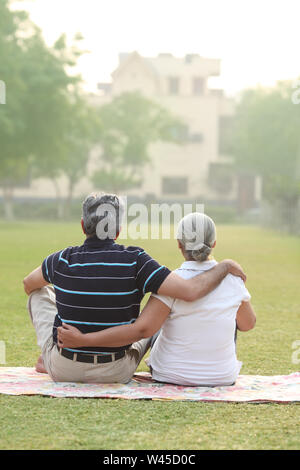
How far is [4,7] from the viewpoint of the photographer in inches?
1024

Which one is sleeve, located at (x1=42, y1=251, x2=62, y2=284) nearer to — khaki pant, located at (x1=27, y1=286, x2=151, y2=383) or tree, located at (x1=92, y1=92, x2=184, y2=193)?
khaki pant, located at (x1=27, y1=286, x2=151, y2=383)

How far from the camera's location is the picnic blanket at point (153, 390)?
3965 millimetres

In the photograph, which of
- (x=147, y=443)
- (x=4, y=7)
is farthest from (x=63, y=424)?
(x=4, y=7)

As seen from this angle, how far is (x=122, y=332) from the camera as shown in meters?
4.02

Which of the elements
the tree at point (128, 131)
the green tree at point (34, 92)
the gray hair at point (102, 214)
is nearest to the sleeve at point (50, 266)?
the gray hair at point (102, 214)

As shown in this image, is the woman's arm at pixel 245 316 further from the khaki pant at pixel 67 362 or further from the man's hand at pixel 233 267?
the khaki pant at pixel 67 362

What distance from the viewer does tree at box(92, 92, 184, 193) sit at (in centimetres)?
4303

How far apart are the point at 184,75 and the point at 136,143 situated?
11646 mm

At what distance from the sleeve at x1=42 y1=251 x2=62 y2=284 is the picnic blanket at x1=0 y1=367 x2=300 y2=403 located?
24.0 inches

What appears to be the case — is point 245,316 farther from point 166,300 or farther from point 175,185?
point 175,185

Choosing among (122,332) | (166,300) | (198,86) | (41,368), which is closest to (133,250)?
(166,300)

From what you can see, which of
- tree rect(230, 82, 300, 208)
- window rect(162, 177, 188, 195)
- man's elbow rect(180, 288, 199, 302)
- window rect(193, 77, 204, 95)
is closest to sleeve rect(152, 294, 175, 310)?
man's elbow rect(180, 288, 199, 302)
